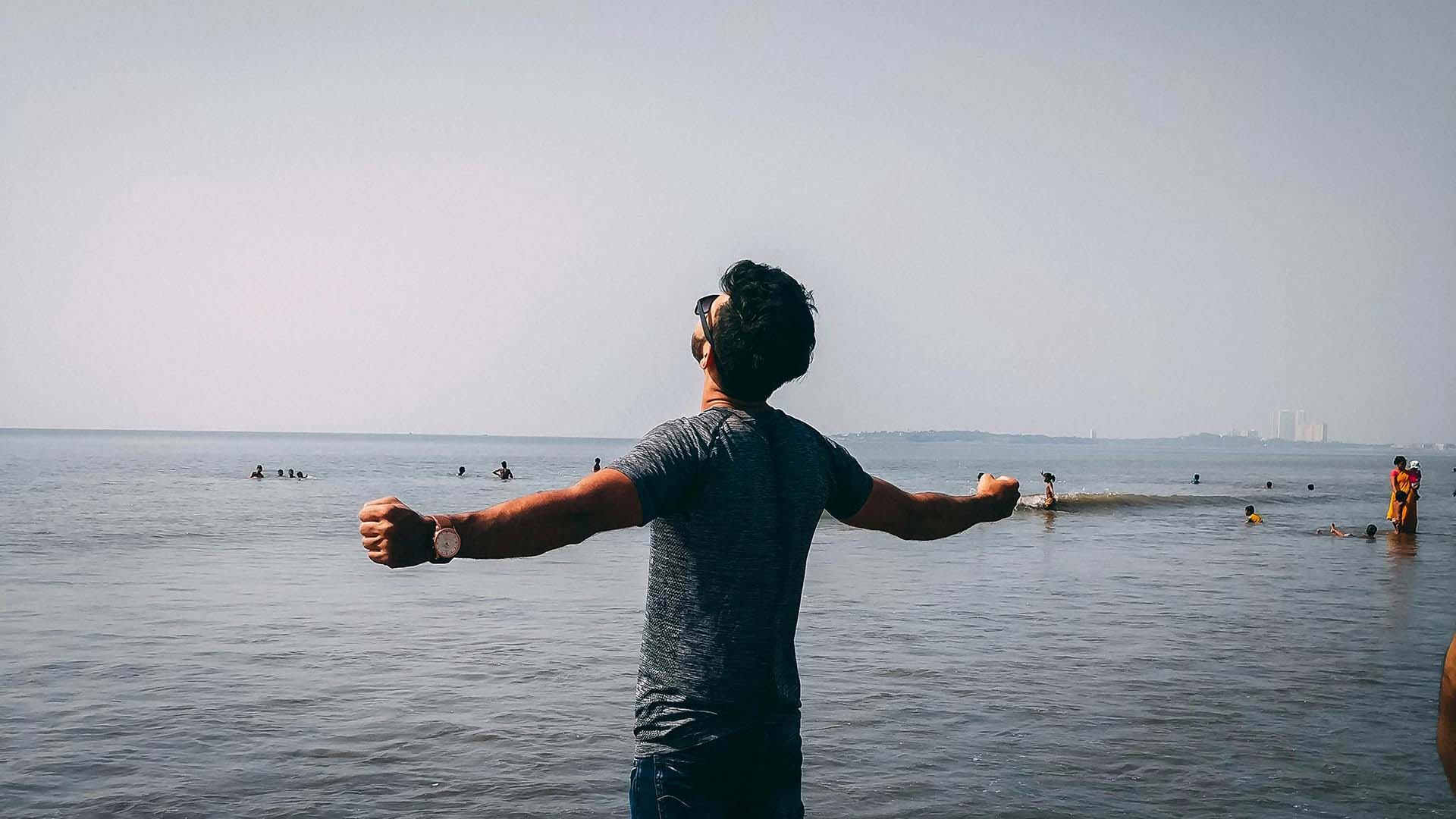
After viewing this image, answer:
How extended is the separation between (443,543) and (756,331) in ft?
3.10

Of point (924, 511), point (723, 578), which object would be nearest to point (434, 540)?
point (723, 578)

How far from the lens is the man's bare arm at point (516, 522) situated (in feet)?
7.30

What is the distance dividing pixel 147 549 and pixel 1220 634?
22.4 m

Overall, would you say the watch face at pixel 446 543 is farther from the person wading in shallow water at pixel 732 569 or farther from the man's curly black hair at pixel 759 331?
the man's curly black hair at pixel 759 331

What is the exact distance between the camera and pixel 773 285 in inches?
110

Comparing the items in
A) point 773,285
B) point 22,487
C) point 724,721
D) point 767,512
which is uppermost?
point 773,285

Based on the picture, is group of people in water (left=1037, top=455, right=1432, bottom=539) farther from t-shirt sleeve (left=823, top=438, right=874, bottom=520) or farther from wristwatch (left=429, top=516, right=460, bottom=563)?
wristwatch (left=429, top=516, right=460, bottom=563)

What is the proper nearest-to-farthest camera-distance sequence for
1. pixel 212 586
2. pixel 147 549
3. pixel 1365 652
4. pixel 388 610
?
1. pixel 1365 652
2. pixel 388 610
3. pixel 212 586
4. pixel 147 549

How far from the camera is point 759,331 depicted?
A: 2.75m

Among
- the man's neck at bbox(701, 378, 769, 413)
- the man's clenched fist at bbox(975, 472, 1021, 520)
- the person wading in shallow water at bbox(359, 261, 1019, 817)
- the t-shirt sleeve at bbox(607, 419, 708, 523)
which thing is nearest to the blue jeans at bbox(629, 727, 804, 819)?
the person wading in shallow water at bbox(359, 261, 1019, 817)

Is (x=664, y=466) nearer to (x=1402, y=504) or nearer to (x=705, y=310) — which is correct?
(x=705, y=310)

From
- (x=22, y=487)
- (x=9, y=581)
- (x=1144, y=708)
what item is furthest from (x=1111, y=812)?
(x=22, y=487)

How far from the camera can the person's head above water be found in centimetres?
276

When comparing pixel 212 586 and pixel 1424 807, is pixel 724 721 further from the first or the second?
pixel 212 586
